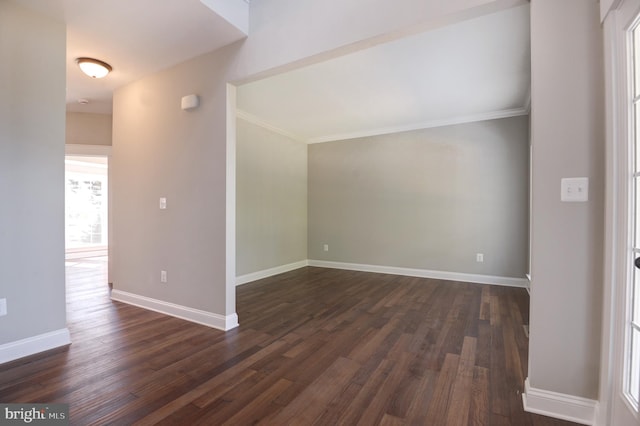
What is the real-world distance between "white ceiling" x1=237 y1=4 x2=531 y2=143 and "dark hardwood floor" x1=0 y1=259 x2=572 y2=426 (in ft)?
8.31

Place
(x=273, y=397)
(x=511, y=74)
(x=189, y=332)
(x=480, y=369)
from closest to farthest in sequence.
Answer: (x=273, y=397), (x=480, y=369), (x=189, y=332), (x=511, y=74)

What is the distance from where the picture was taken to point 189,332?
2.60m

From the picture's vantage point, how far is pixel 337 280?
15.1 feet

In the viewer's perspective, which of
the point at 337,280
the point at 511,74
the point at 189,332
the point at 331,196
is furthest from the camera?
the point at 331,196

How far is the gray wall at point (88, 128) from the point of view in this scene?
4.56m

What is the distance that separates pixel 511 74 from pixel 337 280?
344 centimetres

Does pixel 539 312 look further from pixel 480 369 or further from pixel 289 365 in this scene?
pixel 289 365

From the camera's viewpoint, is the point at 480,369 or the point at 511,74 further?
the point at 511,74

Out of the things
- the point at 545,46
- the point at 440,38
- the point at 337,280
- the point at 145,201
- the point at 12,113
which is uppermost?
the point at 440,38

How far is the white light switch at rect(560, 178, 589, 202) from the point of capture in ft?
4.77

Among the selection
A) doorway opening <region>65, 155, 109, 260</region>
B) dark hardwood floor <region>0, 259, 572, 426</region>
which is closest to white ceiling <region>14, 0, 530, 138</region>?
dark hardwood floor <region>0, 259, 572, 426</region>

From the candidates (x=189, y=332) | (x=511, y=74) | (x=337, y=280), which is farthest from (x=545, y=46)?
(x=337, y=280)

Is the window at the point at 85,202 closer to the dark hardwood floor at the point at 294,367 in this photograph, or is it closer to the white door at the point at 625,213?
the dark hardwood floor at the point at 294,367

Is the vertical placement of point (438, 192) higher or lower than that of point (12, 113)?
lower
